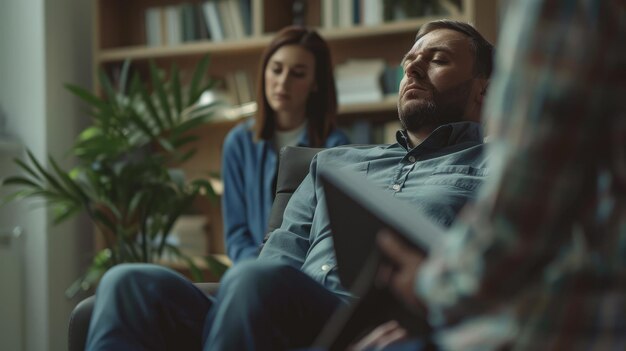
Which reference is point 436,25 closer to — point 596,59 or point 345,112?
point 596,59

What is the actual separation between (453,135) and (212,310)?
713 millimetres

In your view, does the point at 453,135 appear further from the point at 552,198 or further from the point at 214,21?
the point at 214,21

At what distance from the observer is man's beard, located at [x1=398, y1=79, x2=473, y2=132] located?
165 cm

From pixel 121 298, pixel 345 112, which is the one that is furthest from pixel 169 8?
pixel 121 298

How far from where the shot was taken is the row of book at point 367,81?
10.4ft

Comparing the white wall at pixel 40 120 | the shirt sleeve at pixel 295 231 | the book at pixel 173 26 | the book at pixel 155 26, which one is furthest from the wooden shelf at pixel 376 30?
the shirt sleeve at pixel 295 231

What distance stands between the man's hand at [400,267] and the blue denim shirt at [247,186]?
1.78 meters

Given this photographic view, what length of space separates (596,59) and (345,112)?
2.64m

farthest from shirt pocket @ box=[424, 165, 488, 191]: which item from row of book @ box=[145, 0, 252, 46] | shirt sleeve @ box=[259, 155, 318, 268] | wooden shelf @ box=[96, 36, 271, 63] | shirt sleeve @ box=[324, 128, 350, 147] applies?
row of book @ box=[145, 0, 252, 46]

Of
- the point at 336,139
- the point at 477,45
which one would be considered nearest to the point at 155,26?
the point at 336,139

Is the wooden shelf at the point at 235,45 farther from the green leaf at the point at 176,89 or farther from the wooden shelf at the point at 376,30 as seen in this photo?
the green leaf at the point at 176,89

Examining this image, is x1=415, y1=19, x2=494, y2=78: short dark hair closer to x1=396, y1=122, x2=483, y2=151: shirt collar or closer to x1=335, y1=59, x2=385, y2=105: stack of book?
x1=396, y1=122, x2=483, y2=151: shirt collar

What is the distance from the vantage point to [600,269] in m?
0.68

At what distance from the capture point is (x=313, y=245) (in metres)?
1.52
